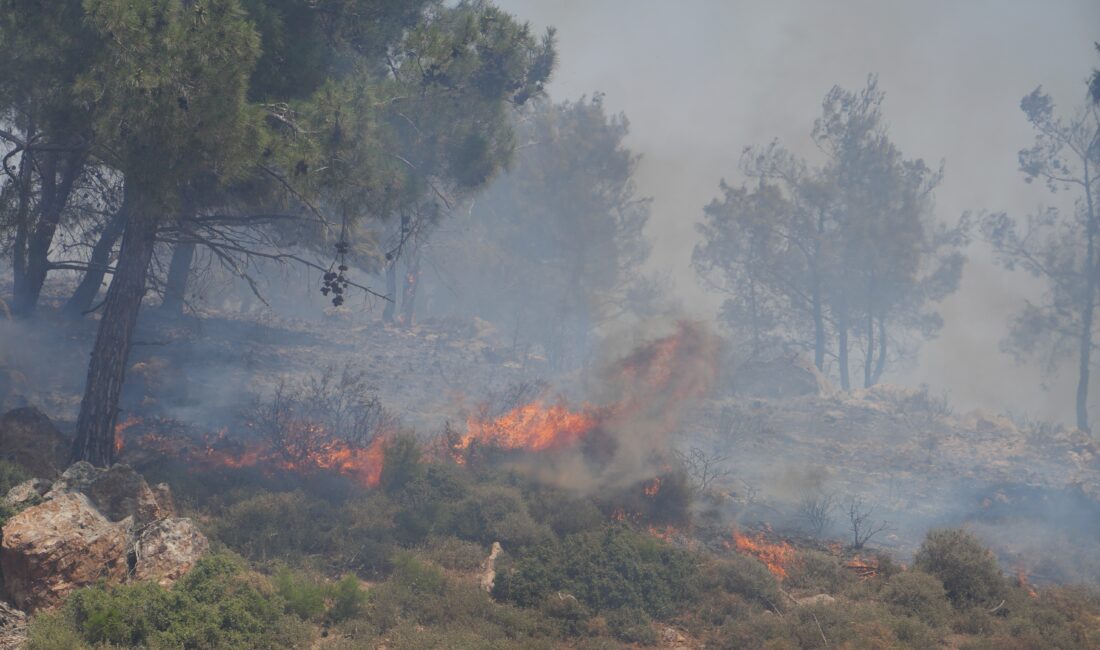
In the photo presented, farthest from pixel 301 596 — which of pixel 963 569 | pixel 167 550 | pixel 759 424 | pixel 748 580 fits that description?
pixel 759 424

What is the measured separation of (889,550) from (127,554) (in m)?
15.1

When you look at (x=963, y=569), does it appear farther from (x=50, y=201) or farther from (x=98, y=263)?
(x=98, y=263)

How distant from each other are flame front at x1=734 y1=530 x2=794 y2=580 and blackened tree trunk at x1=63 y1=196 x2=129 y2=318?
1268cm

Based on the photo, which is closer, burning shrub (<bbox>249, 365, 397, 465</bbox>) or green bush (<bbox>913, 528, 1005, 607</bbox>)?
green bush (<bbox>913, 528, 1005, 607</bbox>)

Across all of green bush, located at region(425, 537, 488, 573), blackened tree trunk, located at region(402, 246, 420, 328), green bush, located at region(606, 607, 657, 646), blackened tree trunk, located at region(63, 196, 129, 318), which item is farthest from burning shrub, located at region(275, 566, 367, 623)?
blackened tree trunk, located at region(402, 246, 420, 328)

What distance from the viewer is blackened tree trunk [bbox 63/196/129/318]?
592 inches

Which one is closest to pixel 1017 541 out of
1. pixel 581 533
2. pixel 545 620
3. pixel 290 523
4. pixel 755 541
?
pixel 755 541

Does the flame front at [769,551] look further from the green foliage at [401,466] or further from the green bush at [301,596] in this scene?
the green bush at [301,596]

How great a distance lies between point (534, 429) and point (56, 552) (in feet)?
35.4

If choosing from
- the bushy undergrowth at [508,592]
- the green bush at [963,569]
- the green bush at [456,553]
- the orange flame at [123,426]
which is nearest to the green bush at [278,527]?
the bushy undergrowth at [508,592]

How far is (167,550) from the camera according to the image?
30.0ft

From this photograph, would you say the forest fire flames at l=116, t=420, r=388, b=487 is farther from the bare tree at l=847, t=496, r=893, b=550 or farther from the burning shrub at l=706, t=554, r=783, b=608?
the bare tree at l=847, t=496, r=893, b=550

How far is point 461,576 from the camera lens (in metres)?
11.5

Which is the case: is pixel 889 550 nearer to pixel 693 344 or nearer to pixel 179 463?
pixel 693 344
